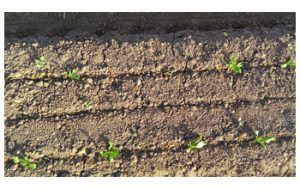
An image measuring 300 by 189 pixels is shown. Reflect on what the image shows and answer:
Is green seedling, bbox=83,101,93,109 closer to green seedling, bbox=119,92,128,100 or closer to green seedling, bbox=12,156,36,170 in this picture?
green seedling, bbox=119,92,128,100

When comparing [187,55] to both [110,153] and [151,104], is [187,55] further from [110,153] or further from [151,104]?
[110,153]

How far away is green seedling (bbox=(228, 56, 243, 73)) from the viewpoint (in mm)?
3004

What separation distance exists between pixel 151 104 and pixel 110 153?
549mm

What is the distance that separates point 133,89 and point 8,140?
1149 millimetres

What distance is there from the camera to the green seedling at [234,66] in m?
3.00

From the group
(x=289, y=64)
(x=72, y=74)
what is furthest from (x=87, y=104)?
(x=289, y=64)

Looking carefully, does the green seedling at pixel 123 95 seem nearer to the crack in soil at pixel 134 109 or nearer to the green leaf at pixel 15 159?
the crack in soil at pixel 134 109

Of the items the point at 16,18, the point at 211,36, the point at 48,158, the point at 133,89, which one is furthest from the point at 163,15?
the point at 48,158

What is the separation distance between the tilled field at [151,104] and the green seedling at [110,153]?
0.04 metres

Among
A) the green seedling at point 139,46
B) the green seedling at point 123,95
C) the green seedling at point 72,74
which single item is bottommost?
the green seedling at point 123,95

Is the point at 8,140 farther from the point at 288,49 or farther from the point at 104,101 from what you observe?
the point at 288,49

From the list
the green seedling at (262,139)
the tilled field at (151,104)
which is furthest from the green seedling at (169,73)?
the green seedling at (262,139)

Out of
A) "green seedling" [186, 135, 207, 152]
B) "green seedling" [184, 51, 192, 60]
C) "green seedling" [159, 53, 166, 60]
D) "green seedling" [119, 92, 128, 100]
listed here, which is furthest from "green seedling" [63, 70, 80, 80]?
"green seedling" [186, 135, 207, 152]

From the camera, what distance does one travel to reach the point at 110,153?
9.31ft
